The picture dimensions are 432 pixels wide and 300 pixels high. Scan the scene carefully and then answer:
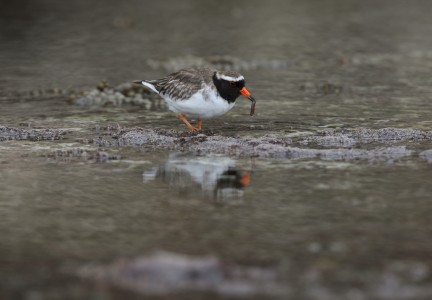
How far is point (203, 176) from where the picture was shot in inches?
487

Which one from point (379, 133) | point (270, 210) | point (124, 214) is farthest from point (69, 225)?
point (379, 133)

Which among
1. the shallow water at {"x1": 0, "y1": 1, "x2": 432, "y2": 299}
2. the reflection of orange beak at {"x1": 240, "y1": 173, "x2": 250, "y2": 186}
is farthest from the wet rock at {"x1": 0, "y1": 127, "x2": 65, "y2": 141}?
the reflection of orange beak at {"x1": 240, "y1": 173, "x2": 250, "y2": 186}

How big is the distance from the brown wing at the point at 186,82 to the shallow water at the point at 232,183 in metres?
0.89

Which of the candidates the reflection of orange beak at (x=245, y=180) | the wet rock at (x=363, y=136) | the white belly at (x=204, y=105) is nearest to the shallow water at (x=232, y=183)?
the reflection of orange beak at (x=245, y=180)

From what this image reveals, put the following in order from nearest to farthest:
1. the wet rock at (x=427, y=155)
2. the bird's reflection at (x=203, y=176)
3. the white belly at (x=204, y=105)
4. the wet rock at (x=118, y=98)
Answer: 1. the bird's reflection at (x=203, y=176)
2. the wet rock at (x=427, y=155)
3. the white belly at (x=204, y=105)
4. the wet rock at (x=118, y=98)

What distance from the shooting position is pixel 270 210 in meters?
10.7

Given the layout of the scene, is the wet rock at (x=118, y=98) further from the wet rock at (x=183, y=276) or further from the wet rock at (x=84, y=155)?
the wet rock at (x=183, y=276)

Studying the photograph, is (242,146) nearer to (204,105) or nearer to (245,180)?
(204,105)

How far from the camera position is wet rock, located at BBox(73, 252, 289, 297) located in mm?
8148

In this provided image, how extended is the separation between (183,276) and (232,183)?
3.74 metres

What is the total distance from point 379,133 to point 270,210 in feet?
15.3

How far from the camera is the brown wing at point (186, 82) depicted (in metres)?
14.9

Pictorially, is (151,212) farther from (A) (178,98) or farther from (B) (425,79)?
(B) (425,79)

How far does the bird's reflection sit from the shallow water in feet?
0.10
